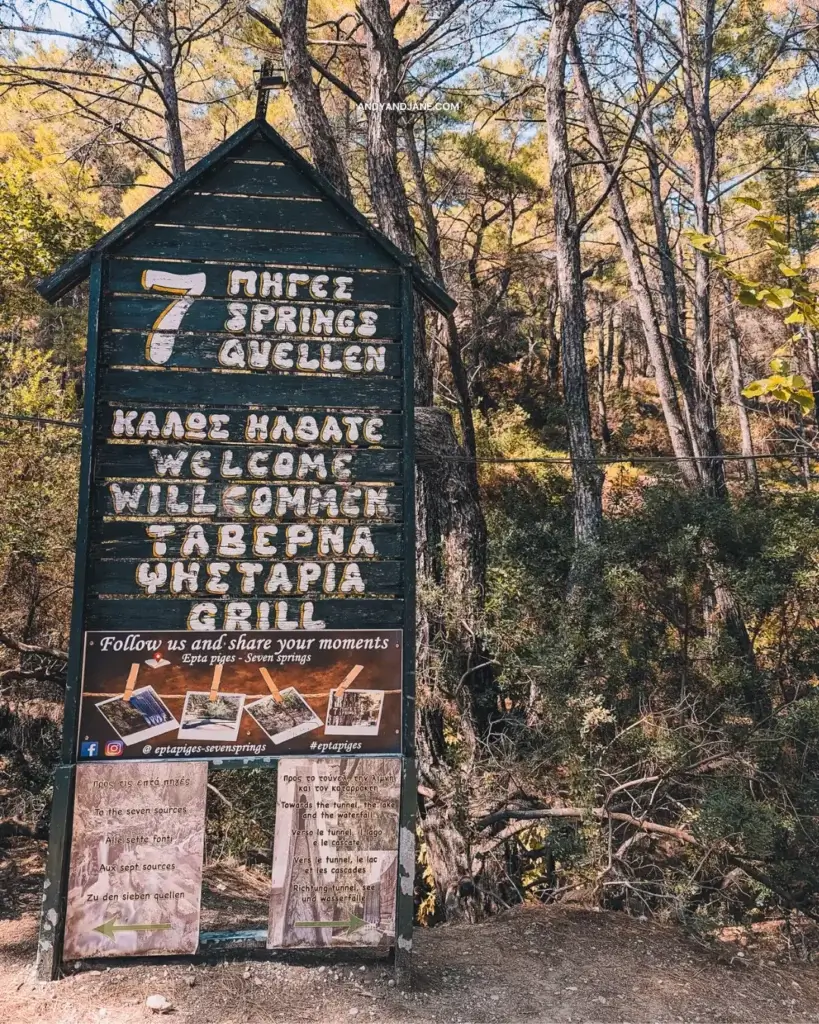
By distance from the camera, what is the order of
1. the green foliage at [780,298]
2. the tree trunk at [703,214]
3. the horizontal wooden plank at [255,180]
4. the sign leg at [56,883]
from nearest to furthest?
1. the green foliage at [780,298]
2. the sign leg at [56,883]
3. the horizontal wooden plank at [255,180]
4. the tree trunk at [703,214]

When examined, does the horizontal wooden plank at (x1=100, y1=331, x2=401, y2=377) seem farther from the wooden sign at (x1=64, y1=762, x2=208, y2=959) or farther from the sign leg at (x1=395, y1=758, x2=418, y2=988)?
the sign leg at (x1=395, y1=758, x2=418, y2=988)

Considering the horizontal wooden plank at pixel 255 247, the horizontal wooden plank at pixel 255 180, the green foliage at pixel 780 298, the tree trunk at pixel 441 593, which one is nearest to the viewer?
the green foliage at pixel 780 298

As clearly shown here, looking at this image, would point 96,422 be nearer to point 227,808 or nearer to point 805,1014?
point 227,808

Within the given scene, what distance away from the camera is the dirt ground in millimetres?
3750

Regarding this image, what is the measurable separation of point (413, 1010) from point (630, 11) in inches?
523

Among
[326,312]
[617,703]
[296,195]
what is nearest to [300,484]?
[326,312]

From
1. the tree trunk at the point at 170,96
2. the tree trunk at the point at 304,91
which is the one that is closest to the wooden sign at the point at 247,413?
the tree trunk at the point at 304,91

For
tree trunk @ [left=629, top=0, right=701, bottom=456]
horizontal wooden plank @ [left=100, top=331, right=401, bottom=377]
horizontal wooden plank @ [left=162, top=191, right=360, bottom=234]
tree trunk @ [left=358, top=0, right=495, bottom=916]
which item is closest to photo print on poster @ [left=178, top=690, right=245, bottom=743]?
horizontal wooden plank @ [left=100, top=331, right=401, bottom=377]

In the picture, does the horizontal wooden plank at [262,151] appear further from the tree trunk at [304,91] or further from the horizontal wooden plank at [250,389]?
the tree trunk at [304,91]

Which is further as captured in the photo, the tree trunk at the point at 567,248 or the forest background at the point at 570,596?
the tree trunk at the point at 567,248

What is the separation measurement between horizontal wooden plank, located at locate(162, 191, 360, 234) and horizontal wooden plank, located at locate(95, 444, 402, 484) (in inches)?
50.5

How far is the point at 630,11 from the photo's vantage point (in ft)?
38.7

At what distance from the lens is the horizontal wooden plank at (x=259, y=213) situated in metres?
4.32

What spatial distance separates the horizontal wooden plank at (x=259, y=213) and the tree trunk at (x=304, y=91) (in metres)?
4.44
